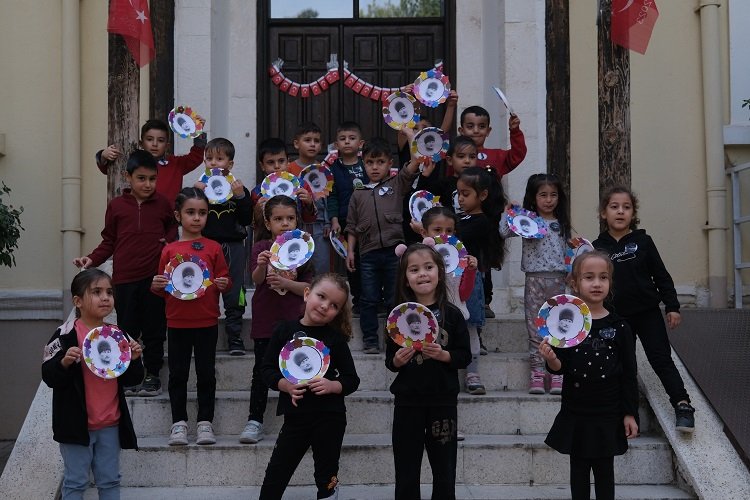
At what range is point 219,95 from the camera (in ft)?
31.0

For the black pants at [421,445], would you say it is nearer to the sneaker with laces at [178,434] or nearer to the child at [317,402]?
the child at [317,402]

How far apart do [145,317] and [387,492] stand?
6.76 ft

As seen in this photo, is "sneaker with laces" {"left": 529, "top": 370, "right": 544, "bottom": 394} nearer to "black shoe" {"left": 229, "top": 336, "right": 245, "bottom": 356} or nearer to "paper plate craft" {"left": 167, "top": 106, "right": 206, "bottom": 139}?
"black shoe" {"left": 229, "top": 336, "right": 245, "bottom": 356}

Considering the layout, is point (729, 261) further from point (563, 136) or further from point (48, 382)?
point (48, 382)

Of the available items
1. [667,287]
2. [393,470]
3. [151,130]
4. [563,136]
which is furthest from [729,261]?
[151,130]

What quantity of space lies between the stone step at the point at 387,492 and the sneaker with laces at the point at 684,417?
36cm

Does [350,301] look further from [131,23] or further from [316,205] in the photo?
[131,23]

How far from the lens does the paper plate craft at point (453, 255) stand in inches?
232

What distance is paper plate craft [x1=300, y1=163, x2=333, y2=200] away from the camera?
7.44m

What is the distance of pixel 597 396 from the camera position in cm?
500

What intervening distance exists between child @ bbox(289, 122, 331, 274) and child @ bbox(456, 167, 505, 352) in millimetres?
1143

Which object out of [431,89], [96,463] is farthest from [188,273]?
[431,89]

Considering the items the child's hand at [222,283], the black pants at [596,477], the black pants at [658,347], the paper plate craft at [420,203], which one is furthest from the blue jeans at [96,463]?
the black pants at [658,347]

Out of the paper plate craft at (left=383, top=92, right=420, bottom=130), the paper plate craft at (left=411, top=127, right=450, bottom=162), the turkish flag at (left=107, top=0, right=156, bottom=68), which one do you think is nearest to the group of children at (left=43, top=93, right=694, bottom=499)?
the paper plate craft at (left=411, top=127, right=450, bottom=162)
